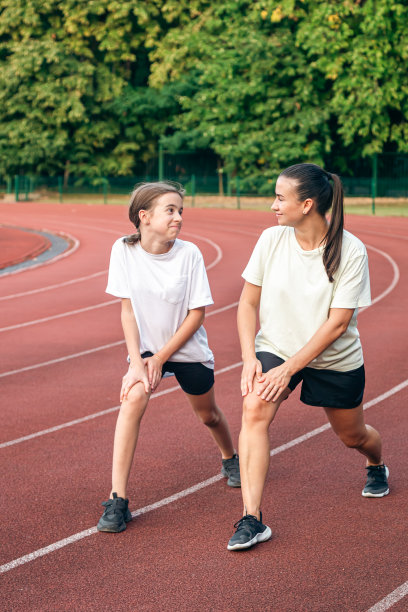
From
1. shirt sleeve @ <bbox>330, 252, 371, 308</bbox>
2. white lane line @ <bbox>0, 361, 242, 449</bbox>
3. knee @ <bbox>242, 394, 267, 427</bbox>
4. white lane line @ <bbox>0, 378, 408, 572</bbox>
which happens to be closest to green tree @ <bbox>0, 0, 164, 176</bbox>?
white lane line @ <bbox>0, 361, 242, 449</bbox>

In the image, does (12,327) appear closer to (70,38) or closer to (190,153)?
(190,153)

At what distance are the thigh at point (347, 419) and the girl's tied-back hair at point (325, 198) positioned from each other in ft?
2.55

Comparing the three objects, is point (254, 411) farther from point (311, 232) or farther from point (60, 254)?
point (60, 254)

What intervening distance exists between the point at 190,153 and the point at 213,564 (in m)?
38.5

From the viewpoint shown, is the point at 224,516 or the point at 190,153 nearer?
the point at 224,516

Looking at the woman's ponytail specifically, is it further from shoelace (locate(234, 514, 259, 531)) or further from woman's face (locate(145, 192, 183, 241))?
shoelace (locate(234, 514, 259, 531))

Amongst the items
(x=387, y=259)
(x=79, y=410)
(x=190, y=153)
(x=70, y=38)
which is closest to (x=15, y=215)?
(x=190, y=153)

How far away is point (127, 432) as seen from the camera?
4.54 metres

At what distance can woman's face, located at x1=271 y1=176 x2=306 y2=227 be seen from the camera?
167 inches

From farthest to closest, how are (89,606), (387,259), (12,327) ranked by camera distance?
(387,259) → (12,327) → (89,606)

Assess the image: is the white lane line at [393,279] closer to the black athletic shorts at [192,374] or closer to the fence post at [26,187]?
the black athletic shorts at [192,374]

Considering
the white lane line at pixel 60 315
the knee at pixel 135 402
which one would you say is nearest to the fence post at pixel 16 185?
the white lane line at pixel 60 315

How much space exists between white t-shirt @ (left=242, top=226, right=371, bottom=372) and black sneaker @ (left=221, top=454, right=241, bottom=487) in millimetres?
1115

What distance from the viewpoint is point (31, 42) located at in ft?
140
